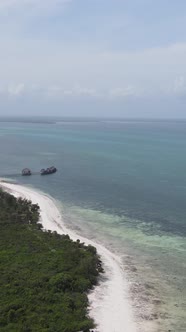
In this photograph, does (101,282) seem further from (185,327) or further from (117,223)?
(117,223)

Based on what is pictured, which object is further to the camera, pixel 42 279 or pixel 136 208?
pixel 136 208

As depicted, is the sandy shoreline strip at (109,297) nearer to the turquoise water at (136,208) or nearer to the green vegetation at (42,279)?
the green vegetation at (42,279)

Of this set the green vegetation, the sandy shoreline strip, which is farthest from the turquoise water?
the green vegetation

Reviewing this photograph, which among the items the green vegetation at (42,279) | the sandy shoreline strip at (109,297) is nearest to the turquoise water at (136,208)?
the sandy shoreline strip at (109,297)

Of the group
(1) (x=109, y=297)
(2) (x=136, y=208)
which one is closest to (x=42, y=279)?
(1) (x=109, y=297)

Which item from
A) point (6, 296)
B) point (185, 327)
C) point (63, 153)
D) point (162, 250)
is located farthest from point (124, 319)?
point (63, 153)

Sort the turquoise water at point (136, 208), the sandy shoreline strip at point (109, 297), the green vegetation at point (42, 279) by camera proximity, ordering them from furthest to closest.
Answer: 1. the turquoise water at point (136, 208)
2. the sandy shoreline strip at point (109, 297)
3. the green vegetation at point (42, 279)

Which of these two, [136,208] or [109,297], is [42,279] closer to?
[109,297]
